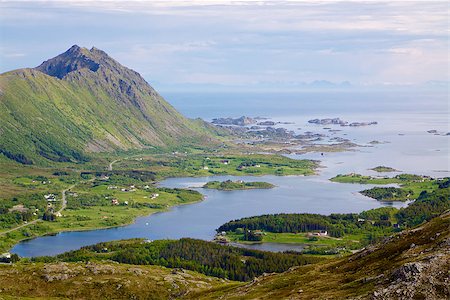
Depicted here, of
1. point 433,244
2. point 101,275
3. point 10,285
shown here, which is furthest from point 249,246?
point 433,244

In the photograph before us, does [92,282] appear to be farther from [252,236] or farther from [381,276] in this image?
[252,236]

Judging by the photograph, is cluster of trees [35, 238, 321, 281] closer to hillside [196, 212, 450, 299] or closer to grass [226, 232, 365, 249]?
grass [226, 232, 365, 249]

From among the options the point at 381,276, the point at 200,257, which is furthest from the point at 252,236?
the point at 381,276

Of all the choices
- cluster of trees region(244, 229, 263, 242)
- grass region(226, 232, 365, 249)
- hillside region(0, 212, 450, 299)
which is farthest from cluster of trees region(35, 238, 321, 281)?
grass region(226, 232, 365, 249)

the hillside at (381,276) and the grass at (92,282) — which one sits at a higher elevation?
the hillside at (381,276)

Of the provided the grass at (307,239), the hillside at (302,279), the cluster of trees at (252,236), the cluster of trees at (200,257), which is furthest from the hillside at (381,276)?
the cluster of trees at (252,236)

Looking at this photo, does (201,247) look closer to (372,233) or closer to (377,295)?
(372,233)

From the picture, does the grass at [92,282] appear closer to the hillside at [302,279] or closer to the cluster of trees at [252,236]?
the hillside at [302,279]

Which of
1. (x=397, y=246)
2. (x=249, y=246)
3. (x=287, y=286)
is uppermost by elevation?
(x=397, y=246)
